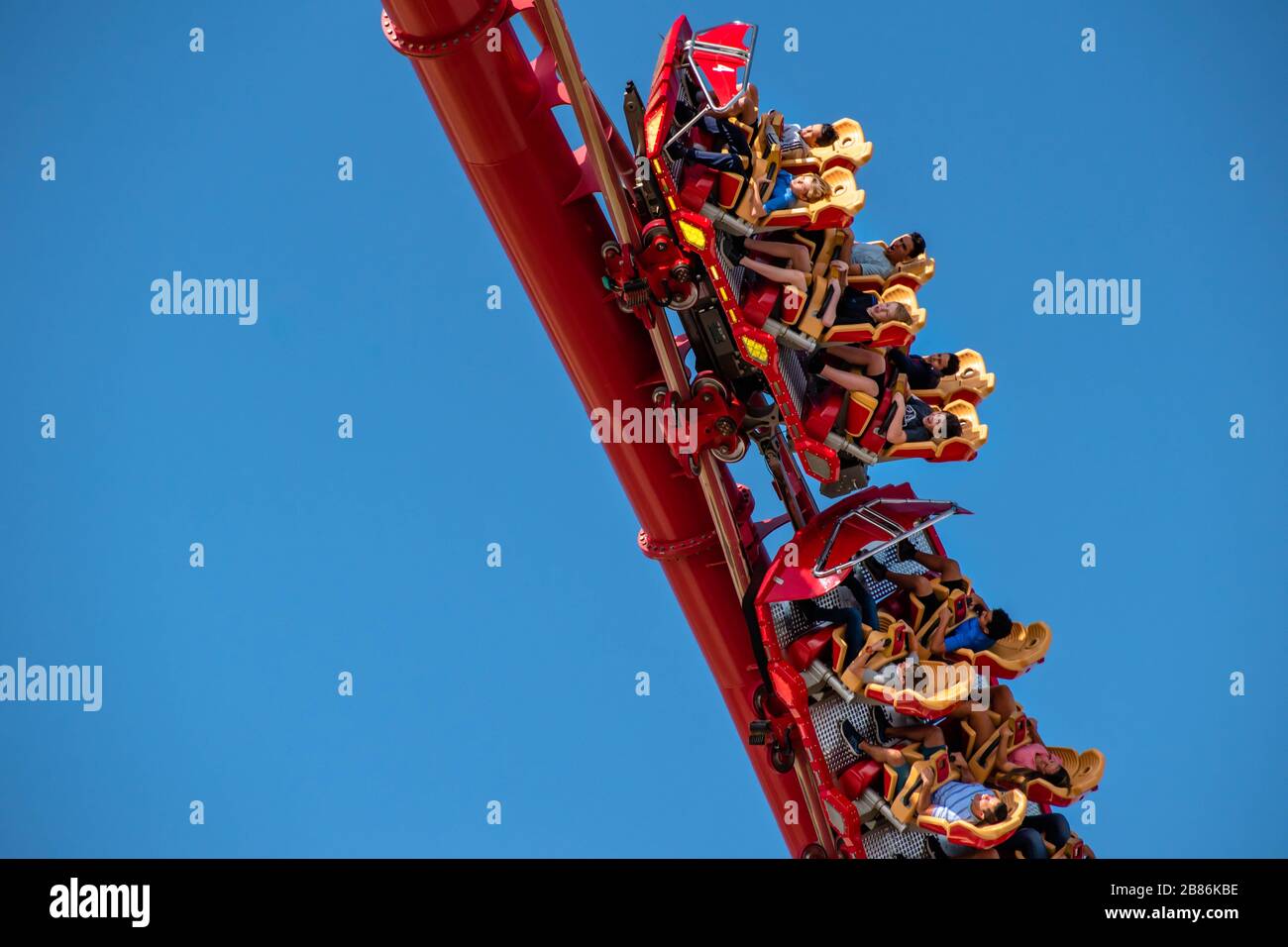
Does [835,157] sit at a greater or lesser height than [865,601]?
greater

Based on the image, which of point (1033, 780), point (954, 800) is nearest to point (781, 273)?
point (954, 800)

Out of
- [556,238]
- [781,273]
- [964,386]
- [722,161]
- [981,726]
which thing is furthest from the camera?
[981,726]

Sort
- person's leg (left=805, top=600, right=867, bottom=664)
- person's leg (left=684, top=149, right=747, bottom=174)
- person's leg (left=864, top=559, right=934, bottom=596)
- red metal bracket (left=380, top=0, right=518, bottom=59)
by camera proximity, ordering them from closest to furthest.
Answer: red metal bracket (left=380, top=0, right=518, bottom=59), person's leg (left=684, top=149, right=747, bottom=174), person's leg (left=805, top=600, right=867, bottom=664), person's leg (left=864, top=559, right=934, bottom=596)

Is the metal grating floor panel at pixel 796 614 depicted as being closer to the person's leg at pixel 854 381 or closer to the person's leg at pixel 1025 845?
the person's leg at pixel 854 381

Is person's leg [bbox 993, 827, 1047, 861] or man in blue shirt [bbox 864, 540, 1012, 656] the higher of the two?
man in blue shirt [bbox 864, 540, 1012, 656]

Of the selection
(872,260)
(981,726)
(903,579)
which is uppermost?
(872,260)

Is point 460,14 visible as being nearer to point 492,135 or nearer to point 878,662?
point 492,135

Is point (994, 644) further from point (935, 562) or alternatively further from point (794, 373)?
point (794, 373)

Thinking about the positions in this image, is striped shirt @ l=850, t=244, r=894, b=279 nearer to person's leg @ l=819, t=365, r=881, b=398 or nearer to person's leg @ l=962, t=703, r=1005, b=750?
person's leg @ l=819, t=365, r=881, b=398

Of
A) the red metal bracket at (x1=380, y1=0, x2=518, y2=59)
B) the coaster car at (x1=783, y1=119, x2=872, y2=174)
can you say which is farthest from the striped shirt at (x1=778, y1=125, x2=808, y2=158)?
the red metal bracket at (x1=380, y1=0, x2=518, y2=59)
